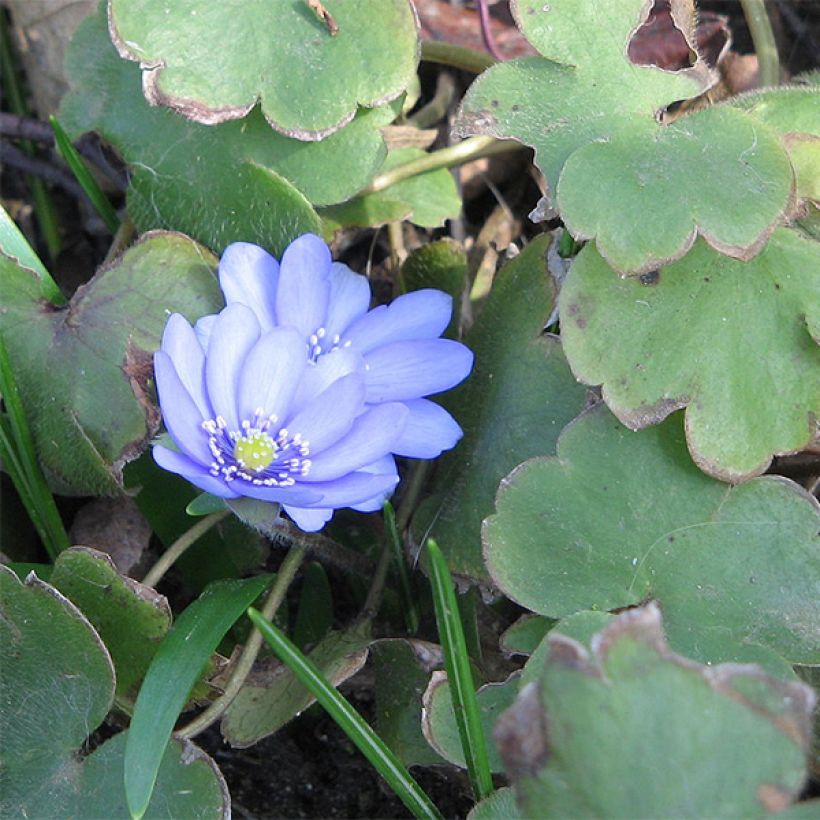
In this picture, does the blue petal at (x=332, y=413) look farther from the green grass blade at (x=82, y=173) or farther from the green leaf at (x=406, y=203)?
the green grass blade at (x=82, y=173)

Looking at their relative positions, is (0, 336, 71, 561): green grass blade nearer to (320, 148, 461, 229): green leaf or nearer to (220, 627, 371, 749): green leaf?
(220, 627, 371, 749): green leaf

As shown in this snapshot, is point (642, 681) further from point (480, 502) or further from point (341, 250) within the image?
point (341, 250)

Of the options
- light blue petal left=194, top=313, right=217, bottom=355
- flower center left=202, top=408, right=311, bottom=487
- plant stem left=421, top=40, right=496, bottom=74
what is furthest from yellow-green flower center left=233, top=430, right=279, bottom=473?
plant stem left=421, top=40, right=496, bottom=74

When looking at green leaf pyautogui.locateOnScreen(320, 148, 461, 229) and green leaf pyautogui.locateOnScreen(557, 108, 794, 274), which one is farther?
green leaf pyautogui.locateOnScreen(320, 148, 461, 229)

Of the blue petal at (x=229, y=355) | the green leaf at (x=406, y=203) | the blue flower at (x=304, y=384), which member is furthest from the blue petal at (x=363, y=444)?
the green leaf at (x=406, y=203)

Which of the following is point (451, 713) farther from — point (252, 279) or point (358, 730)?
point (252, 279)
